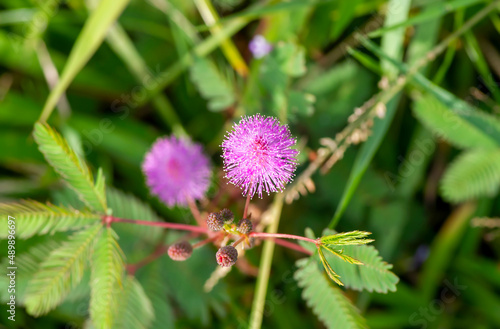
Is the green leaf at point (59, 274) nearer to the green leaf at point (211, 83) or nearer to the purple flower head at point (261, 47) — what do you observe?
the green leaf at point (211, 83)

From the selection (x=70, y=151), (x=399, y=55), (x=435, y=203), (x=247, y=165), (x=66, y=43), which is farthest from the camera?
(x=66, y=43)

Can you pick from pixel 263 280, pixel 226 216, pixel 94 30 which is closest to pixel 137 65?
pixel 94 30

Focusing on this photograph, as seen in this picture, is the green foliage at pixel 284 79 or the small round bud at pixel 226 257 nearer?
the small round bud at pixel 226 257

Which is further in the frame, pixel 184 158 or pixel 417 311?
pixel 417 311

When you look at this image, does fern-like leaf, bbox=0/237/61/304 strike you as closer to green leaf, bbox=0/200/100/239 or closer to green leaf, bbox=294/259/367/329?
green leaf, bbox=0/200/100/239

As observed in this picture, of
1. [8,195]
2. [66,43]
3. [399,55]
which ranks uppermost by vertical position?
[66,43]

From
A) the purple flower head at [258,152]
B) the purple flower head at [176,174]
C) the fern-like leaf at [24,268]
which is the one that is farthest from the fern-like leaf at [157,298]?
the purple flower head at [258,152]

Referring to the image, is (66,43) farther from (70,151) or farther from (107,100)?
(70,151)

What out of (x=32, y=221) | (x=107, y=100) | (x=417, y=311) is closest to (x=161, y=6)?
(x=107, y=100)
